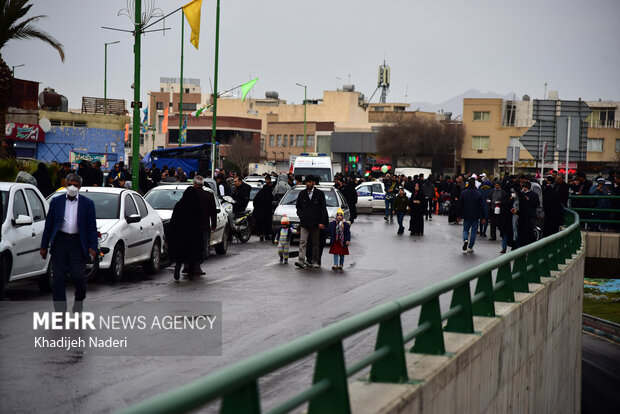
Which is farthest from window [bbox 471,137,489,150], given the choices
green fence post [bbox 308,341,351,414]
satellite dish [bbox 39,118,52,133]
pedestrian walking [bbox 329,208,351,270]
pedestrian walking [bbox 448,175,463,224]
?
green fence post [bbox 308,341,351,414]

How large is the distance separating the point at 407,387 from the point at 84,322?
6901 mm

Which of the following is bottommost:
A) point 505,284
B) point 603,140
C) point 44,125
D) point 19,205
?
point 505,284

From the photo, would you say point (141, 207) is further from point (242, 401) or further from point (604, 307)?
point (242, 401)

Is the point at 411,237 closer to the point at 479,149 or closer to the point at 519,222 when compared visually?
the point at 519,222

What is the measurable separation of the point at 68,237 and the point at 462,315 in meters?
5.35

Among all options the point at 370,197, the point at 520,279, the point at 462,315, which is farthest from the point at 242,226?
the point at 370,197

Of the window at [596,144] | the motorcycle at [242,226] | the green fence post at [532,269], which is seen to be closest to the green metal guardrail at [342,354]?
the green fence post at [532,269]

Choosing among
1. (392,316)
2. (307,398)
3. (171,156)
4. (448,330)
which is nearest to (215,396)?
(307,398)

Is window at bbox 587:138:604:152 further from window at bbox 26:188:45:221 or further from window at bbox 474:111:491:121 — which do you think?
window at bbox 26:188:45:221

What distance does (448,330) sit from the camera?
7039mm

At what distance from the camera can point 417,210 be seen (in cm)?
3161

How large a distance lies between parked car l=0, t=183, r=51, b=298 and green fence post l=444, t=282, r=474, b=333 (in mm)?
7661

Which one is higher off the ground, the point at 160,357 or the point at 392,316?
the point at 392,316

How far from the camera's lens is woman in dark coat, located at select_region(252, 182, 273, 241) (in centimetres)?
2680
